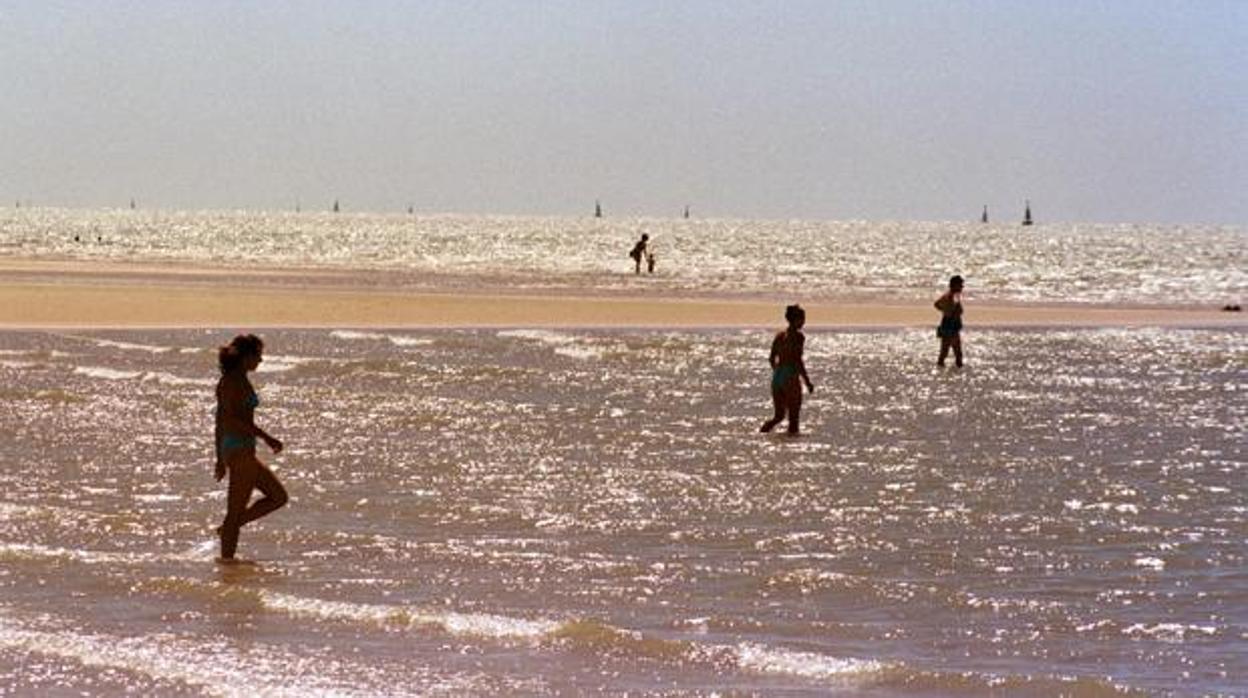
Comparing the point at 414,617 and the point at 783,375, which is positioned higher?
the point at 783,375

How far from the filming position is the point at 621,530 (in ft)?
42.4

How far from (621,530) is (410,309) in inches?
1022

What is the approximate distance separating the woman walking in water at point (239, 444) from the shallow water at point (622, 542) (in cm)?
33

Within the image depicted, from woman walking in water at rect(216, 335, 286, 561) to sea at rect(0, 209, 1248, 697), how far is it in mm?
283

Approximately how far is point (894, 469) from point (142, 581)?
Result: 7252mm

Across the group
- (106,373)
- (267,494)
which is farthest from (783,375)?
(106,373)

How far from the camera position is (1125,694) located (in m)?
8.77

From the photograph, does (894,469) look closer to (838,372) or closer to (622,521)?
(622,521)

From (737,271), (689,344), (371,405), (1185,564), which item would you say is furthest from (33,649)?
(737,271)

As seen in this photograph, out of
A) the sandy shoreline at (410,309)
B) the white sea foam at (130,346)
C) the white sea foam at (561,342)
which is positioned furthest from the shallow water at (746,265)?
the white sea foam at (130,346)

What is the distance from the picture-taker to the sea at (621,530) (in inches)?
362

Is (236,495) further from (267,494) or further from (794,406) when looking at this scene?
(794,406)

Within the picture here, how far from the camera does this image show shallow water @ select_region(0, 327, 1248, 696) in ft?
30.2

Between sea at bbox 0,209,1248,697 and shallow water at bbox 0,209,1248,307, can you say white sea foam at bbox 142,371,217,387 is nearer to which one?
sea at bbox 0,209,1248,697
